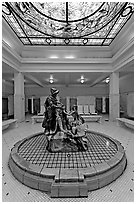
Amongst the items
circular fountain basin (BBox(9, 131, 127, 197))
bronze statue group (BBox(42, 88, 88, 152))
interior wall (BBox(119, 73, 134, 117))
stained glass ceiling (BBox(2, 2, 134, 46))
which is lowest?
circular fountain basin (BBox(9, 131, 127, 197))

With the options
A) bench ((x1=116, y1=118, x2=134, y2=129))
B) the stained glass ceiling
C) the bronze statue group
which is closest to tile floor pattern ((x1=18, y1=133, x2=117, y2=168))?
the bronze statue group

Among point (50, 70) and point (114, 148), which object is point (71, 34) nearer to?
Answer: point (50, 70)

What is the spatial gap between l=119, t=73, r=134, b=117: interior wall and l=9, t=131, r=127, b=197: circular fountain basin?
10076mm

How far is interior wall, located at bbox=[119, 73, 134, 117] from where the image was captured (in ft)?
38.5

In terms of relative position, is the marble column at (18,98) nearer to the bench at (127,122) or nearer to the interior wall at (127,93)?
the bench at (127,122)

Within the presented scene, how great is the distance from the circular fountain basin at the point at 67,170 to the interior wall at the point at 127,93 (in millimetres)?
10076

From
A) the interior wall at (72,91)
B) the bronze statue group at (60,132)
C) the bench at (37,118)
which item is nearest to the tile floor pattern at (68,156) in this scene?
the bronze statue group at (60,132)

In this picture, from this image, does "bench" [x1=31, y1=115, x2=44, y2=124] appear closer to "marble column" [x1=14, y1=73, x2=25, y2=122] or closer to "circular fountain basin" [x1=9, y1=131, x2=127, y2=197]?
"marble column" [x1=14, y1=73, x2=25, y2=122]

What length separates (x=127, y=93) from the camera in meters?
12.5

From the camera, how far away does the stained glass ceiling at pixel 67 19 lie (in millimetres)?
5000

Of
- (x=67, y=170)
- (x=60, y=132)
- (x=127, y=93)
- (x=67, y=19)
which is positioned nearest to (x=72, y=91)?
(x=127, y=93)

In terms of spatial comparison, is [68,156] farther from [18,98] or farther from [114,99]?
[114,99]

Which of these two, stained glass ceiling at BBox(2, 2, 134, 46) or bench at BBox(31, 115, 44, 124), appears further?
bench at BBox(31, 115, 44, 124)

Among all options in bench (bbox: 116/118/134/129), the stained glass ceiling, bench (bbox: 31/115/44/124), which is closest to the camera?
the stained glass ceiling
